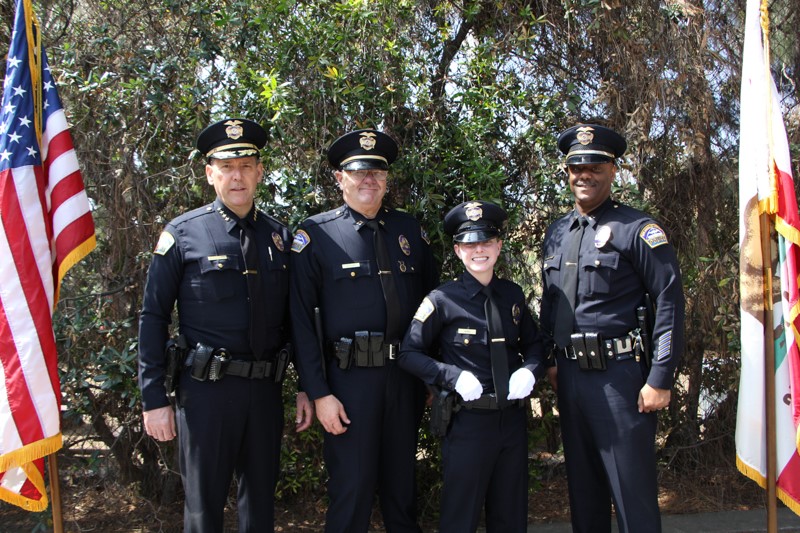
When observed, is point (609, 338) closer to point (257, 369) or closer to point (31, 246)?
point (257, 369)

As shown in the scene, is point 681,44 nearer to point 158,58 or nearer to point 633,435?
point 633,435

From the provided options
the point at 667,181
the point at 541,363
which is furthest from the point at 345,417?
the point at 667,181

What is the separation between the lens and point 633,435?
10.2 feet

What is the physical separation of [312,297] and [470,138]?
1399 millimetres

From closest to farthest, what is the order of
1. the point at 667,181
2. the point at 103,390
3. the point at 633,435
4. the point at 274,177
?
the point at 633,435 → the point at 274,177 → the point at 103,390 → the point at 667,181

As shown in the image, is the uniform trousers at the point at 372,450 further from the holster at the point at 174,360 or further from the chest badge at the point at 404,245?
the holster at the point at 174,360

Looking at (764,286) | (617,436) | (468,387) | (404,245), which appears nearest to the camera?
(468,387)

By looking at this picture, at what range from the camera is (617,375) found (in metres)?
3.15

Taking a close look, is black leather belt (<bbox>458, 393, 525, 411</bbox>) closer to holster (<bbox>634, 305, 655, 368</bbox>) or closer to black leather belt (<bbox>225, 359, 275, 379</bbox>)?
holster (<bbox>634, 305, 655, 368</bbox>)

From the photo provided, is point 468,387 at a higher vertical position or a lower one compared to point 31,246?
lower

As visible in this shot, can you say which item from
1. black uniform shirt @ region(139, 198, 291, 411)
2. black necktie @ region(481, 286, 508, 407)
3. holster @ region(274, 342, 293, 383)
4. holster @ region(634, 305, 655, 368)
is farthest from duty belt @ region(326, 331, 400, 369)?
holster @ region(634, 305, 655, 368)

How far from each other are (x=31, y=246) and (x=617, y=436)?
2863 millimetres

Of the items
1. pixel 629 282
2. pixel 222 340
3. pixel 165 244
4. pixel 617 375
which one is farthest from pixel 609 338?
pixel 165 244

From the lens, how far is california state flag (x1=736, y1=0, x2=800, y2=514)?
3232mm
